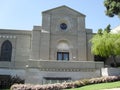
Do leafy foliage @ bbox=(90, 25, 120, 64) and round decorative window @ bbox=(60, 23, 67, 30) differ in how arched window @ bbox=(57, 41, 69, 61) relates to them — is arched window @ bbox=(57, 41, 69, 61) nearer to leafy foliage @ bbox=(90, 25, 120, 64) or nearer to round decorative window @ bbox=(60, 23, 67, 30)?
round decorative window @ bbox=(60, 23, 67, 30)

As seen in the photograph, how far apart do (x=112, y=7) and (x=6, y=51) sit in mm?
18987

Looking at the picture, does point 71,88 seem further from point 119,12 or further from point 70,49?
point 70,49

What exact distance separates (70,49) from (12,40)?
8.73 m

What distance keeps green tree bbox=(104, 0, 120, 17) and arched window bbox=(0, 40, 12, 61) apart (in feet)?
57.9

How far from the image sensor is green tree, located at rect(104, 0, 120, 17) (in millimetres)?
24000

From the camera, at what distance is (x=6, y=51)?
37.6 meters

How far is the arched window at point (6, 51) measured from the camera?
122 ft

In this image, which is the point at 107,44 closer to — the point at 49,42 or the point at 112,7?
the point at 112,7

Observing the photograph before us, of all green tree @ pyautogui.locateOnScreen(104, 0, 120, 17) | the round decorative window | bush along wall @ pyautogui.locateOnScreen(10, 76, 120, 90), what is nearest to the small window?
the round decorative window

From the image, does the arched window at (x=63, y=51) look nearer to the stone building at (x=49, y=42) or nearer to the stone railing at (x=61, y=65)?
the stone building at (x=49, y=42)

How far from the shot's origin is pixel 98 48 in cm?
3238

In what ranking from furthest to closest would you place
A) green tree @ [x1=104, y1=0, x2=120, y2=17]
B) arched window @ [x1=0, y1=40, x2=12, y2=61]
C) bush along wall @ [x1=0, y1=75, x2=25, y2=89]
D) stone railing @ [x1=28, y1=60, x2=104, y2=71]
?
arched window @ [x1=0, y1=40, x2=12, y2=61] → bush along wall @ [x1=0, y1=75, x2=25, y2=89] → stone railing @ [x1=28, y1=60, x2=104, y2=71] → green tree @ [x1=104, y1=0, x2=120, y2=17]

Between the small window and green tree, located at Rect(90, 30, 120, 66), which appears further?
the small window

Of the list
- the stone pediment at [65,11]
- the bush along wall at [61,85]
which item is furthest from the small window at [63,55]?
the bush along wall at [61,85]
